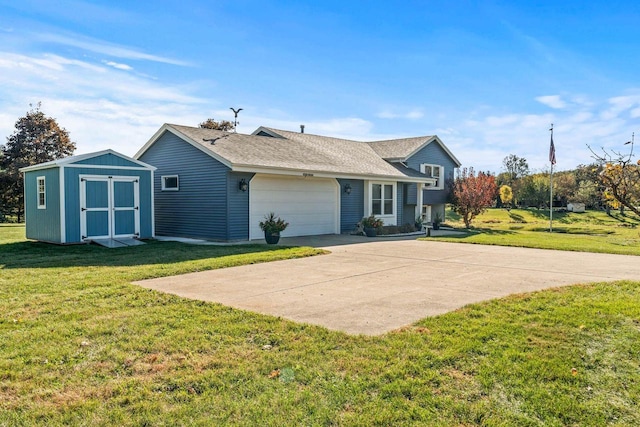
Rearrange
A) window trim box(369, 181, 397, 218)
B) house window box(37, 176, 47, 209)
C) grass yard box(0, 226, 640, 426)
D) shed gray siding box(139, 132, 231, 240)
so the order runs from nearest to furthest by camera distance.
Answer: grass yard box(0, 226, 640, 426) < house window box(37, 176, 47, 209) < shed gray siding box(139, 132, 231, 240) < window trim box(369, 181, 397, 218)

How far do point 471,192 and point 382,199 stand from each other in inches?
275

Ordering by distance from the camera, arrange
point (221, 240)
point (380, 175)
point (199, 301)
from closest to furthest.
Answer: point (199, 301)
point (221, 240)
point (380, 175)

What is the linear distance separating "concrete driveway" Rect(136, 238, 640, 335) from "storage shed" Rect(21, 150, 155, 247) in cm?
643

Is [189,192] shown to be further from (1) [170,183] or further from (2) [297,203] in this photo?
(2) [297,203]

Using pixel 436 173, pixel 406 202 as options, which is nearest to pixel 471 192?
pixel 436 173

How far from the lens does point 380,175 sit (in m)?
18.6

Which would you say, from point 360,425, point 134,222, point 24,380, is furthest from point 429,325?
point 134,222

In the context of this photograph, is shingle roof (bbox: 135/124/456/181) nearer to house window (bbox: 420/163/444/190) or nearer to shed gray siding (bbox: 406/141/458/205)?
shed gray siding (bbox: 406/141/458/205)

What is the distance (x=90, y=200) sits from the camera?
520 inches

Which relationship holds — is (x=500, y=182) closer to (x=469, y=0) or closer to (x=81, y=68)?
(x=469, y=0)

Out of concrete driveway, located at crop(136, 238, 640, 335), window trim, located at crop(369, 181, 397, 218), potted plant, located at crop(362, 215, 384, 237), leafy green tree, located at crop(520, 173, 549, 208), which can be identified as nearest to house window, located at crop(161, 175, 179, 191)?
potted plant, located at crop(362, 215, 384, 237)

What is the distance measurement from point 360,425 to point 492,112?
20077 millimetres

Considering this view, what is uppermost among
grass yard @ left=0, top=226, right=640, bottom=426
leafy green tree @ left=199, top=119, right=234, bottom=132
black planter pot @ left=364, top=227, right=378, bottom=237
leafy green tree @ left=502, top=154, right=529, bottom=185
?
leafy green tree @ left=199, top=119, right=234, bottom=132

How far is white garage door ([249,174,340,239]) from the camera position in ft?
49.6
